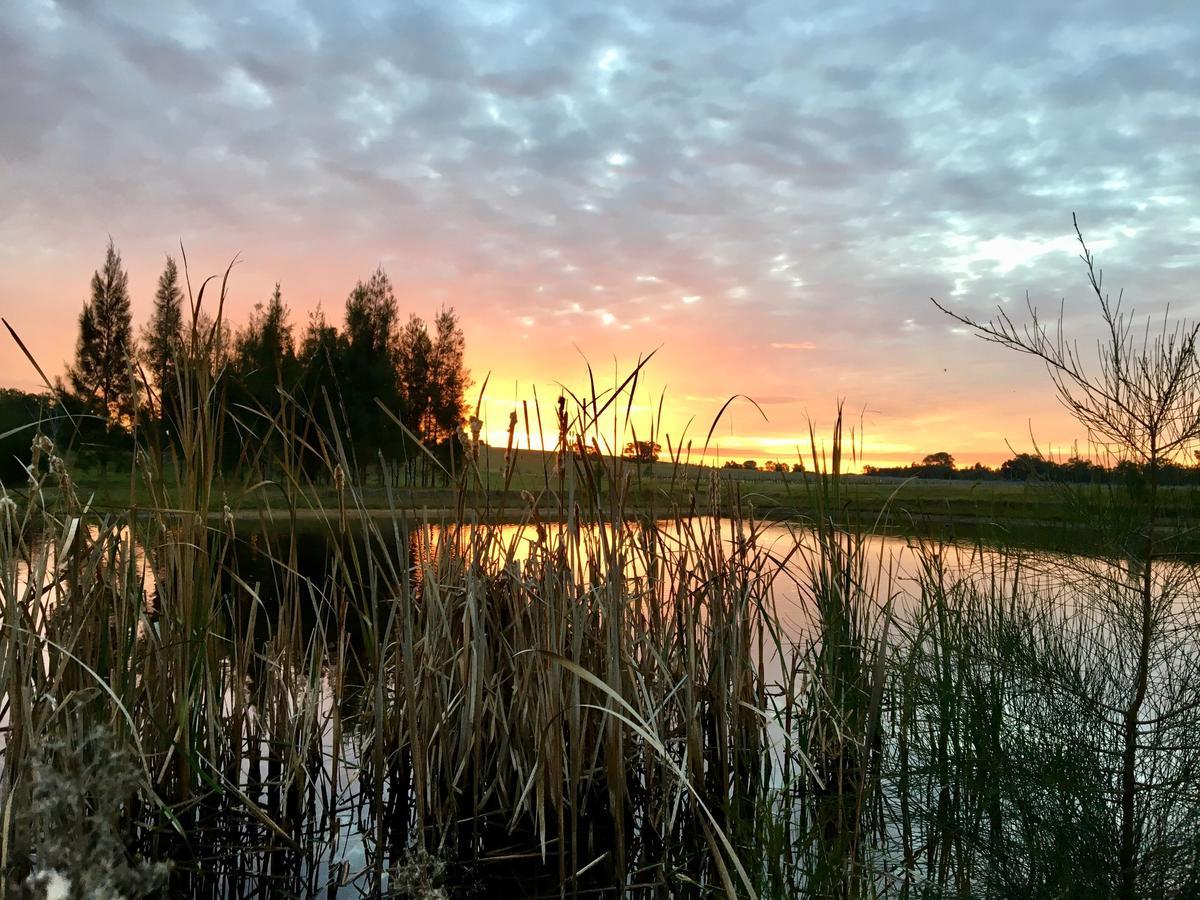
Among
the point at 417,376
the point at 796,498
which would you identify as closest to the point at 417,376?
the point at 417,376

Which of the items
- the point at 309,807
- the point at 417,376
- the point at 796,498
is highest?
the point at 417,376

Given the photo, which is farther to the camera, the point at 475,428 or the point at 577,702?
the point at 475,428

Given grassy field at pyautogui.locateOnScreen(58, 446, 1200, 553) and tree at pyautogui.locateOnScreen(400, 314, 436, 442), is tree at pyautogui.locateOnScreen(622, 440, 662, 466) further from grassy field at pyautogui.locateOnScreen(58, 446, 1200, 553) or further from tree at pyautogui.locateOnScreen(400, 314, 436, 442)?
tree at pyautogui.locateOnScreen(400, 314, 436, 442)

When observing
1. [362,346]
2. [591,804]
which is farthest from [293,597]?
[362,346]

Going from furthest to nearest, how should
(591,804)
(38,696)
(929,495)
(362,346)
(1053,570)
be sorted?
(362,346)
(929,495)
(591,804)
(1053,570)
(38,696)

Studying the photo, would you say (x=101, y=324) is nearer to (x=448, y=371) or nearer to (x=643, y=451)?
(x=448, y=371)

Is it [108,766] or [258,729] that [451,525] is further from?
[108,766]

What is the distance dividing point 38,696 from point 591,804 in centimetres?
186

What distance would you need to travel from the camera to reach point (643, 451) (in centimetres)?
328

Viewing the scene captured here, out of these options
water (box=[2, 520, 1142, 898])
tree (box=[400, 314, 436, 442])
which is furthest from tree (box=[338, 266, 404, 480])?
water (box=[2, 520, 1142, 898])

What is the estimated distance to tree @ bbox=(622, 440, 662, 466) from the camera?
3.07m

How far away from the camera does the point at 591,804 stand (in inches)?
123

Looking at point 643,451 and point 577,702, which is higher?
point 643,451

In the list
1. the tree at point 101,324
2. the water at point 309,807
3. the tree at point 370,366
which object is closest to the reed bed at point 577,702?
the water at point 309,807
